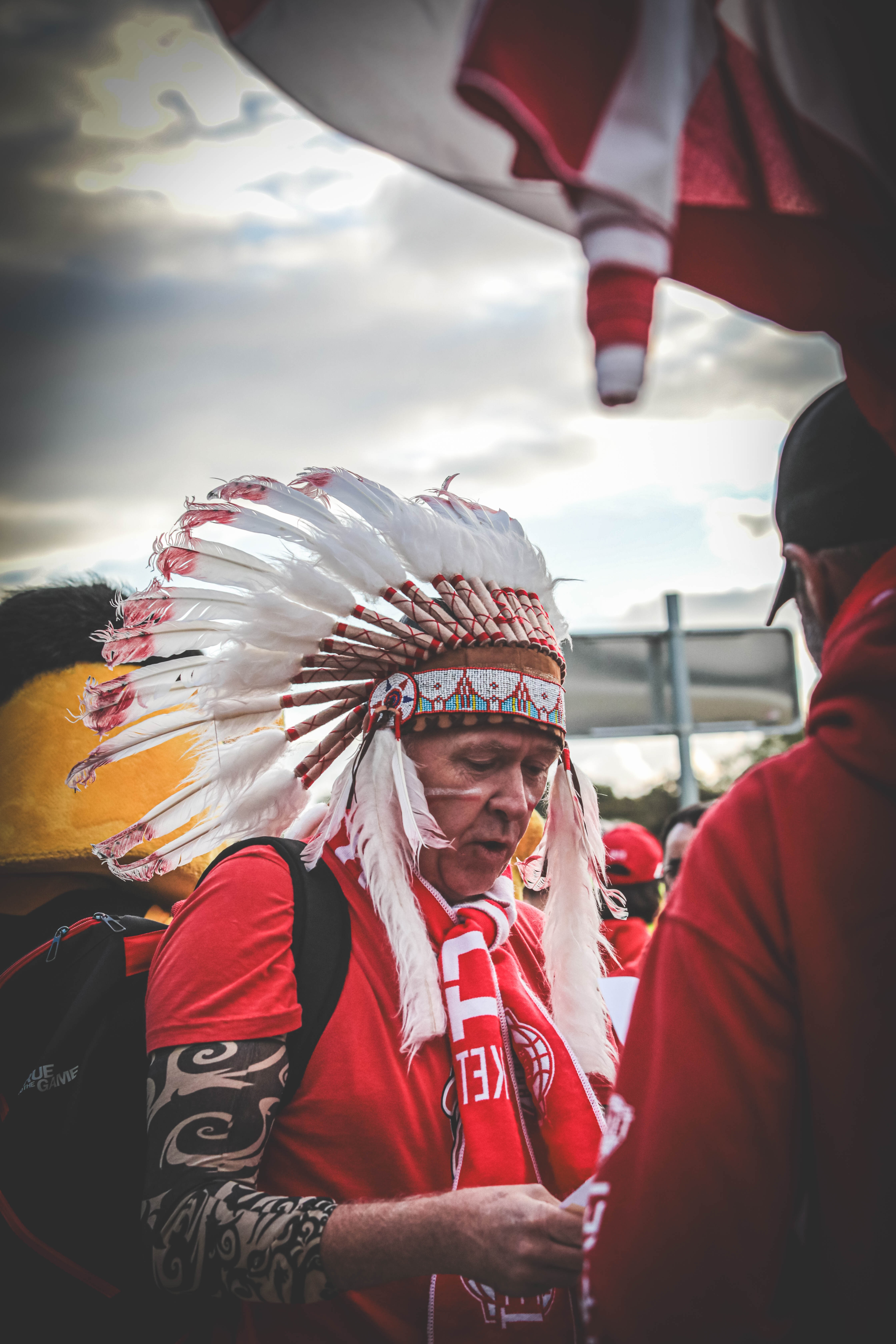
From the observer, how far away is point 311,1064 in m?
1.71

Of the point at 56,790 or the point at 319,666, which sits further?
the point at 56,790

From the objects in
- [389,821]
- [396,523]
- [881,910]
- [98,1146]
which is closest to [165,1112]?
[98,1146]

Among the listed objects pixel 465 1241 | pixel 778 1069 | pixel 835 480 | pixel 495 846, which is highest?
pixel 835 480

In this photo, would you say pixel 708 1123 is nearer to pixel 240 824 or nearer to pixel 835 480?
pixel 835 480

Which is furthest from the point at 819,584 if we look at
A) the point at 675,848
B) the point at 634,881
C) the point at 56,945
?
the point at 634,881

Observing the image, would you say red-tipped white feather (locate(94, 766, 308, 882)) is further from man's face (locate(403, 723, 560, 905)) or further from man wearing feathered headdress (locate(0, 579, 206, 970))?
man's face (locate(403, 723, 560, 905))

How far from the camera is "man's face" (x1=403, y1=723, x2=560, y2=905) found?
2.10m

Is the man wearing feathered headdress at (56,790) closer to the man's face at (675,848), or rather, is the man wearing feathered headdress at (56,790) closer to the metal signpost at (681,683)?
the man's face at (675,848)

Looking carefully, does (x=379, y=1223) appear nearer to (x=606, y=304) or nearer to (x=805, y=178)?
(x=606, y=304)

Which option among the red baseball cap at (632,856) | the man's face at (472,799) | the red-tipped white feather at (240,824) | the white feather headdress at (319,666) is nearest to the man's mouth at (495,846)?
the man's face at (472,799)

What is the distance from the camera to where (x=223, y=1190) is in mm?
1506

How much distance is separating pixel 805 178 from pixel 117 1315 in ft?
6.92

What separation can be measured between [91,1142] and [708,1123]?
1.26 meters

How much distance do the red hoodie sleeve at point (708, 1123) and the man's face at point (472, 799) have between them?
107cm
